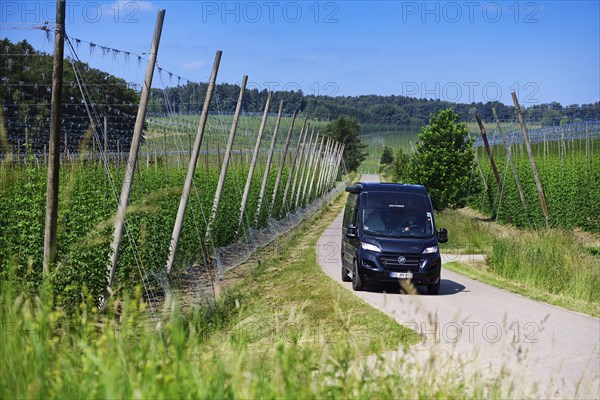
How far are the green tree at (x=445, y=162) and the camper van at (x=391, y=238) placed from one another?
26687 mm

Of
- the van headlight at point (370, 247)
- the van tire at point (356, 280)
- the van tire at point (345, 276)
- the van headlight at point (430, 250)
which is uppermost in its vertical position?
the van headlight at point (370, 247)

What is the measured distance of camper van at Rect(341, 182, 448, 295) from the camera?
59.5 feet

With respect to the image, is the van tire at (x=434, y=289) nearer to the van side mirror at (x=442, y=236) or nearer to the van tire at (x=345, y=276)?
the van side mirror at (x=442, y=236)

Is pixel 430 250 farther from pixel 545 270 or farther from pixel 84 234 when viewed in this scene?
pixel 84 234

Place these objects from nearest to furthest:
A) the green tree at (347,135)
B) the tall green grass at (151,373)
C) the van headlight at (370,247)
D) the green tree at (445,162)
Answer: the tall green grass at (151,373) < the van headlight at (370,247) < the green tree at (445,162) < the green tree at (347,135)

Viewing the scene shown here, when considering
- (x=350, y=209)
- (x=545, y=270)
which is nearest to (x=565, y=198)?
(x=545, y=270)

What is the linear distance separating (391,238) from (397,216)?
72 cm

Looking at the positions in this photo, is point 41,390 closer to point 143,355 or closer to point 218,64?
point 143,355

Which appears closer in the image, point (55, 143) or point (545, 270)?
point (55, 143)

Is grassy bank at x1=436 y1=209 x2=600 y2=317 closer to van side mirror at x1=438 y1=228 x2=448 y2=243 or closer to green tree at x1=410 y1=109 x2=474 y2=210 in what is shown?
van side mirror at x1=438 y1=228 x2=448 y2=243

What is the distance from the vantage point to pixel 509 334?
12773mm

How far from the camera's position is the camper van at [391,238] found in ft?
59.5

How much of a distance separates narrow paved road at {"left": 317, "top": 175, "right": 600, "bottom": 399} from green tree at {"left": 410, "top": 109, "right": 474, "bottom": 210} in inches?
1020

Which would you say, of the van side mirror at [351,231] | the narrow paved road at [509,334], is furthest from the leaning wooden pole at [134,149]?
the van side mirror at [351,231]
